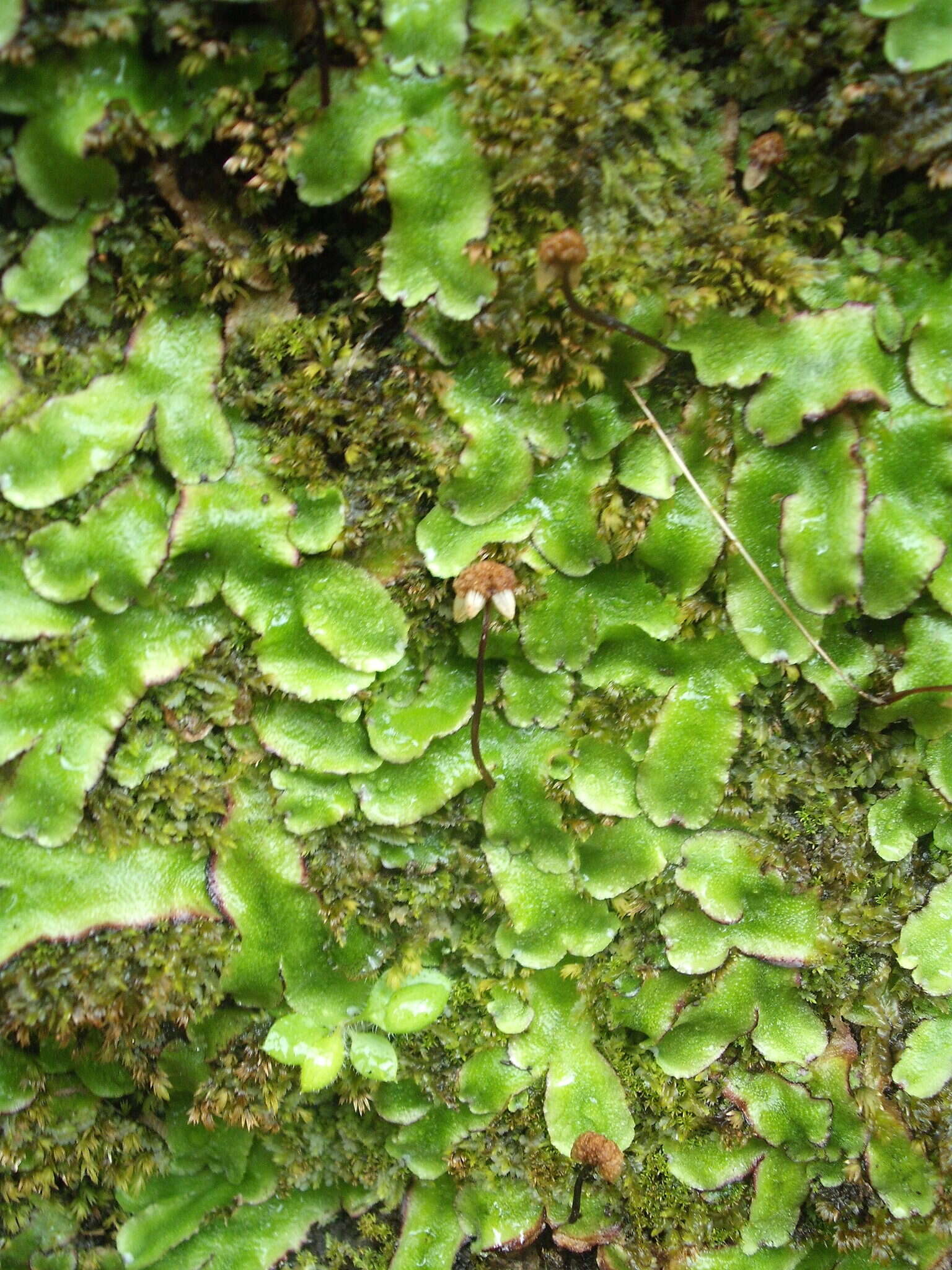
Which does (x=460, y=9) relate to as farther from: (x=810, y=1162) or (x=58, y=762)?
(x=810, y=1162)

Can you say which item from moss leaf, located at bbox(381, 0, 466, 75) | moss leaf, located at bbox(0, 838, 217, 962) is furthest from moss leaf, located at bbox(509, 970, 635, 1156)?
moss leaf, located at bbox(381, 0, 466, 75)

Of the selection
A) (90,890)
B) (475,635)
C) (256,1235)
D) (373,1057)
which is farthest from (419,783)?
(256,1235)

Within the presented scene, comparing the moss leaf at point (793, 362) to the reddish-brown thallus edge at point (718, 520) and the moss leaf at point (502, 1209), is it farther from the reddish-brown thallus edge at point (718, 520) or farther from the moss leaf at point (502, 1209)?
the moss leaf at point (502, 1209)

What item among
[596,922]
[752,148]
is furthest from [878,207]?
[596,922]

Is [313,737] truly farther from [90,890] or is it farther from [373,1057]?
[373,1057]

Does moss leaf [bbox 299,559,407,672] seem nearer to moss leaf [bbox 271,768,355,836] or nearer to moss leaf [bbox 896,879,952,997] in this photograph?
moss leaf [bbox 271,768,355,836]

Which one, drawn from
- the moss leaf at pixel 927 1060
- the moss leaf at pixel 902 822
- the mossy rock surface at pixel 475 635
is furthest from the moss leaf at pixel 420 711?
the moss leaf at pixel 927 1060
